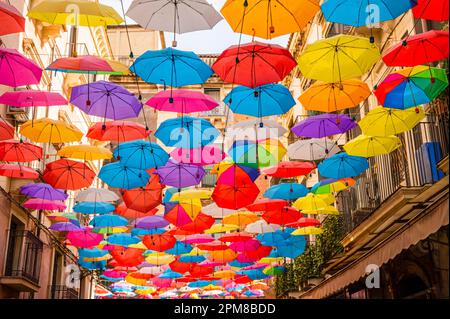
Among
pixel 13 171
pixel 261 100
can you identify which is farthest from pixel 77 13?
pixel 13 171

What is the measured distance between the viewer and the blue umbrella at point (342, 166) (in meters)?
13.1

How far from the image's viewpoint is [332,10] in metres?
8.75

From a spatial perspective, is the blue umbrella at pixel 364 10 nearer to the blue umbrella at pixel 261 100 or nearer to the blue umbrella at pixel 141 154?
the blue umbrella at pixel 261 100

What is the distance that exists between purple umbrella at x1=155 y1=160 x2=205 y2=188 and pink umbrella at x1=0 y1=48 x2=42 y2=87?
4.54 metres

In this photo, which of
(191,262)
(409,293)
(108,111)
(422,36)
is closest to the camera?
(422,36)

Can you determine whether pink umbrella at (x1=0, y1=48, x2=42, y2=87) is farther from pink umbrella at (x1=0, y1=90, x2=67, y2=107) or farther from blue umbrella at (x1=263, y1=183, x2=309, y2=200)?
blue umbrella at (x1=263, y1=183, x2=309, y2=200)

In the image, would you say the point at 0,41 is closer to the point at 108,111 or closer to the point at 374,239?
the point at 108,111

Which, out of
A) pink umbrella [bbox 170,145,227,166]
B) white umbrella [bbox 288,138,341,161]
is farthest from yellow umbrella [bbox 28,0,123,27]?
white umbrella [bbox 288,138,341,161]

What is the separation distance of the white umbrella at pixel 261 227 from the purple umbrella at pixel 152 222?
287 cm

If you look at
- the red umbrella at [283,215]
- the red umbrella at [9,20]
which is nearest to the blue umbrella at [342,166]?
the red umbrella at [283,215]

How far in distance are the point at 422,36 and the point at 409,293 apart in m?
7.30

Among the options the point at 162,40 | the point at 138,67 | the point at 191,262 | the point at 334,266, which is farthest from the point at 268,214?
the point at 162,40
